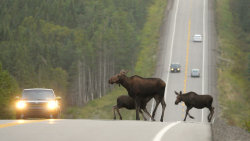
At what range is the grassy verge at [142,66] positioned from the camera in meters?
80.9

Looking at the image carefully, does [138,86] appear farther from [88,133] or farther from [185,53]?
[185,53]

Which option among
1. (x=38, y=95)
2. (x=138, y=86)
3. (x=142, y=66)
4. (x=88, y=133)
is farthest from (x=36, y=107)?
(x=142, y=66)

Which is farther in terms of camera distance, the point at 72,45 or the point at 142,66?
the point at 72,45

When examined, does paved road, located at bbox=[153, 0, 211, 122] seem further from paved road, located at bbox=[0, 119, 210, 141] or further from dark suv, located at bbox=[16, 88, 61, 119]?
paved road, located at bbox=[0, 119, 210, 141]

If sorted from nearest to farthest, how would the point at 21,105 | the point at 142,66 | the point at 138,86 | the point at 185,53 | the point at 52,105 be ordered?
the point at 138,86
the point at 21,105
the point at 52,105
the point at 142,66
the point at 185,53

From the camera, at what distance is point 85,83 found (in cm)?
11362

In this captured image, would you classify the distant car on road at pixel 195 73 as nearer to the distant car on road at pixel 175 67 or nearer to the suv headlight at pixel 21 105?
the distant car on road at pixel 175 67

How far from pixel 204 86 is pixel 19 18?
237ft

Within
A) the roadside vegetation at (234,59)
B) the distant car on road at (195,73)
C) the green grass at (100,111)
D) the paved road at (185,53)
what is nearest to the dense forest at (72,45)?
the paved road at (185,53)

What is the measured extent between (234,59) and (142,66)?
53.1 feet

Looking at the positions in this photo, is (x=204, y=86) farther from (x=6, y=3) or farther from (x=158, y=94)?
(x=6, y=3)

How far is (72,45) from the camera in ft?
395

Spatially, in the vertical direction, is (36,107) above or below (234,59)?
below

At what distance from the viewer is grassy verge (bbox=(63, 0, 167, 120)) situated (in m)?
80.9
